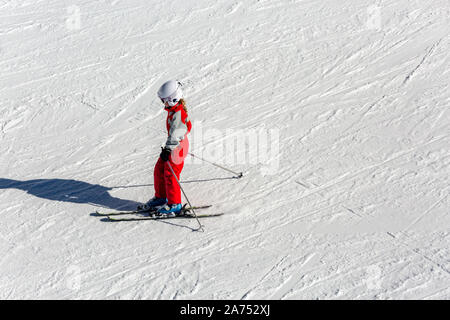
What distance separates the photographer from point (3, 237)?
21.6ft

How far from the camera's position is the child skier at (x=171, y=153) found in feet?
19.9

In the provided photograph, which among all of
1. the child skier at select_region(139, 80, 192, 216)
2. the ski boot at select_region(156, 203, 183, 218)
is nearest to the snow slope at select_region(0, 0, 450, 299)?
the ski boot at select_region(156, 203, 183, 218)

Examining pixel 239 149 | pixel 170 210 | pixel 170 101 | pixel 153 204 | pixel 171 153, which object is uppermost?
pixel 239 149

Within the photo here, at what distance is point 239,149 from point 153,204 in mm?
1739

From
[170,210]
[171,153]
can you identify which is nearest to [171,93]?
[171,153]

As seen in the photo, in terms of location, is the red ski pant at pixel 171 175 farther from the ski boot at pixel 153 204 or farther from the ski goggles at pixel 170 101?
the ski goggles at pixel 170 101

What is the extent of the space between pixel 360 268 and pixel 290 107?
11.7 feet

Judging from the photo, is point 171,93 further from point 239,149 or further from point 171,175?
point 239,149

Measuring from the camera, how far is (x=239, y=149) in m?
7.90

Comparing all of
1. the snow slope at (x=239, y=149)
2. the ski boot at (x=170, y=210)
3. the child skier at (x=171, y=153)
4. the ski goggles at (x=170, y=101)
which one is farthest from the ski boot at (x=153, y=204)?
the ski goggles at (x=170, y=101)

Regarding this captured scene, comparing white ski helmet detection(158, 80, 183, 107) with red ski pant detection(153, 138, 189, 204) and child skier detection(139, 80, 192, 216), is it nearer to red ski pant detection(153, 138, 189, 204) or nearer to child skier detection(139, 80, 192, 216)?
child skier detection(139, 80, 192, 216)

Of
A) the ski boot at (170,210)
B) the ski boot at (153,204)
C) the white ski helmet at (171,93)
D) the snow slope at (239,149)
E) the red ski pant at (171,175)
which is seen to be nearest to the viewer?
the snow slope at (239,149)

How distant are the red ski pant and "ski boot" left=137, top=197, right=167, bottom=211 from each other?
6cm

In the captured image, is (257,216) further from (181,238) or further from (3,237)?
(3,237)
